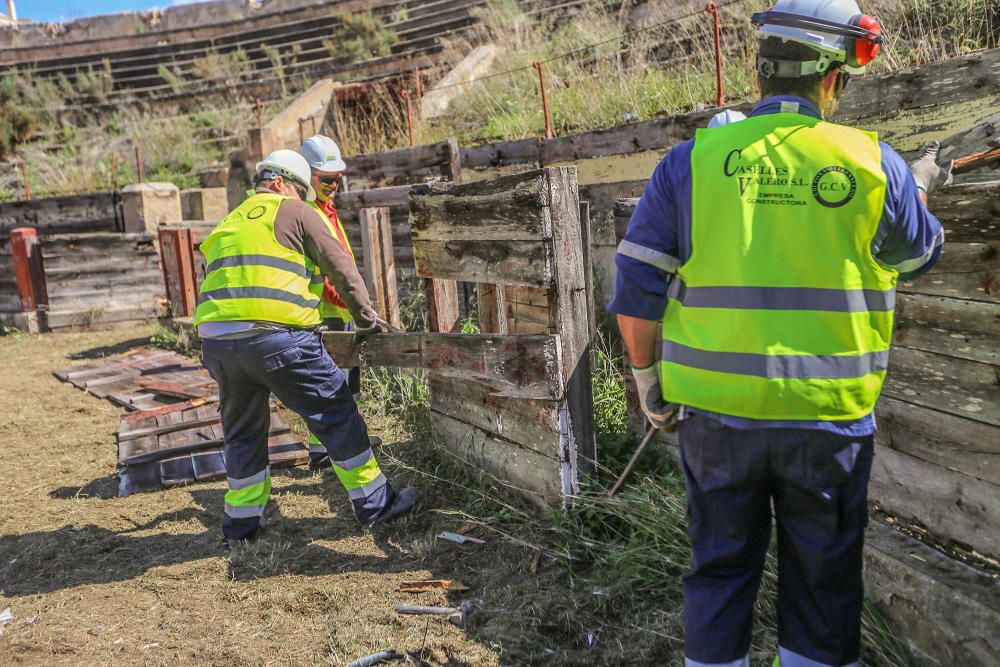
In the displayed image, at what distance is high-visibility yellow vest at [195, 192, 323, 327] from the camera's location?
411cm

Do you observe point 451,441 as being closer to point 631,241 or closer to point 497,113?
point 631,241

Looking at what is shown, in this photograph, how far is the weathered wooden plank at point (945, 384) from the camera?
7.96 feet

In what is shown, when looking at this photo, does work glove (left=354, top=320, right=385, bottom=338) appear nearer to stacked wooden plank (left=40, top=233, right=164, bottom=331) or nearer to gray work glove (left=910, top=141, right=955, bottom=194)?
gray work glove (left=910, top=141, right=955, bottom=194)

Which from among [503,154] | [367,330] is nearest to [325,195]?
[367,330]

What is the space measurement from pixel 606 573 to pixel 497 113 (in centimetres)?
812

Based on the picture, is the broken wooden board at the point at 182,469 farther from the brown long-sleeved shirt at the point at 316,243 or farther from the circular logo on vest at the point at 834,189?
the circular logo on vest at the point at 834,189

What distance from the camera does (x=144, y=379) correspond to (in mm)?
7980

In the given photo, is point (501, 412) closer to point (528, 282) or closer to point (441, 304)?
point (528, 282)

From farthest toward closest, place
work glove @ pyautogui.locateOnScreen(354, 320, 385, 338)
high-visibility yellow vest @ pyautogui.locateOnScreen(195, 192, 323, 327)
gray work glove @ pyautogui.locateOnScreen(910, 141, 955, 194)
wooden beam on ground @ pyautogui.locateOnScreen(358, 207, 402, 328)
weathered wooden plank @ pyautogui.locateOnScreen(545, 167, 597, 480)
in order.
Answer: wooden beam on ground @ pyautogui.locateOnScreen(358, 207, 402, 328)
work glove @ pyautogui.locateOnScreen(354, 320, 385, 338)
high-visibility yellow vest @ pyautogui.locateOnScreen(195, 192, 323, 327)
weathered wooden plank @ pyautogui.locateOnScreen(545, 167, 597, 480)
gray work glove @ pyautogui.locateOnScreen(910, 141, 955, 194)

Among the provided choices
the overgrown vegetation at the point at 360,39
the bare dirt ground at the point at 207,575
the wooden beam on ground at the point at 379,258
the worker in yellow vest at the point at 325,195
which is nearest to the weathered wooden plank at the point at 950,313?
the bare dirt ground at the point at 207,575

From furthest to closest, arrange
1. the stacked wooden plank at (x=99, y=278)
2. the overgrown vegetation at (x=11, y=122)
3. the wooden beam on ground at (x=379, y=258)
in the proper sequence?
the overgrown vegetation at (x=11, y=122)
the stacked wooden plank at (x=99, y=278)
the wooden beam on ground at (x=379, y=258)

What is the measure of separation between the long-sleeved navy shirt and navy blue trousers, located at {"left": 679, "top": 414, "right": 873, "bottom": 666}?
0.06 m

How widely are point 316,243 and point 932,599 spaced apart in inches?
125

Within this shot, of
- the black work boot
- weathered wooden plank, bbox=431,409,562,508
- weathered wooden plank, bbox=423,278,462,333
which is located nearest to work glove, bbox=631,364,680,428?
weathered wooden plank, bbox=431,409,562,508
